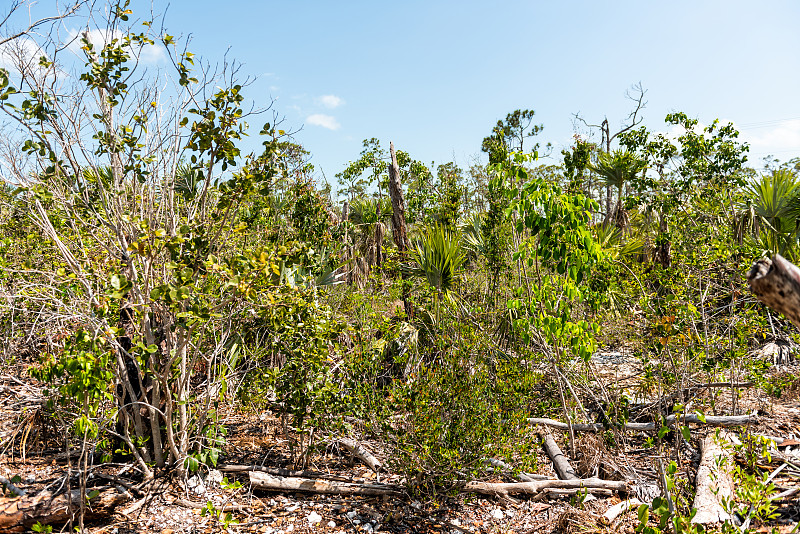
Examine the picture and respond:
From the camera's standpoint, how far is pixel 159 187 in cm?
385

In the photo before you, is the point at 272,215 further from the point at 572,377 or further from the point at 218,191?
the point at 572,377

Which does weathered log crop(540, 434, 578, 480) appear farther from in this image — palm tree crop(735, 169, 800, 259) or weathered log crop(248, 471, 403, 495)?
palm tree crop(735, 169, 800, 259)

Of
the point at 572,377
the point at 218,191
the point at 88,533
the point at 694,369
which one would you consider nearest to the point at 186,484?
the point at 88,533

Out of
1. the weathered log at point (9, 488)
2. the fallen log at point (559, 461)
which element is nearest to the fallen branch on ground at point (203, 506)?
the weathered log at point (9, 488)

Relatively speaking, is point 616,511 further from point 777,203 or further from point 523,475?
point 777,203

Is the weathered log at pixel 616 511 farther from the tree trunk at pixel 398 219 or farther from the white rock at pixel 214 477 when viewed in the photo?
the tree trunk at pixel 398 219

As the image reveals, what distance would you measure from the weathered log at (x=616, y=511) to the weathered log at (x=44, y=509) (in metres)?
3.33

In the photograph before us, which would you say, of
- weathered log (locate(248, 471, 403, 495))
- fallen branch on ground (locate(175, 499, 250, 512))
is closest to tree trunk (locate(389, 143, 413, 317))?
weathered log (locate(248, 471, 403, 495))

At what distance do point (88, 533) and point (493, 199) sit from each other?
5945 millimetres

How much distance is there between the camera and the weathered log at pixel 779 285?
60.6 inches

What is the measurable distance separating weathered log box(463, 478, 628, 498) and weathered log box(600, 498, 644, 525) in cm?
24

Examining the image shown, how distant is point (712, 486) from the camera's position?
12.0ft

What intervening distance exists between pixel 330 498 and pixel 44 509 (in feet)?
6.03

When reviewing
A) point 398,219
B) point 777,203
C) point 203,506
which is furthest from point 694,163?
point 203,506
